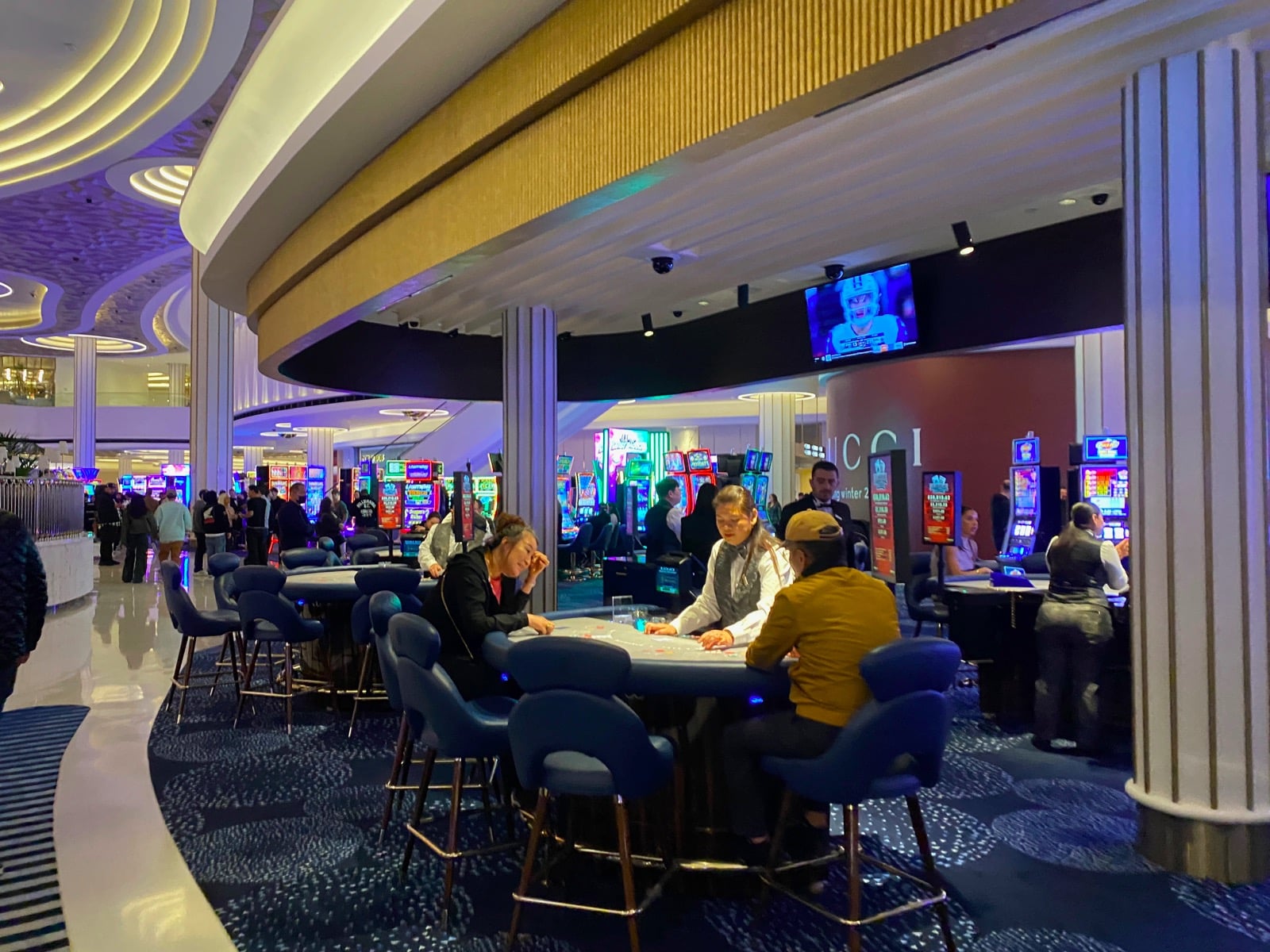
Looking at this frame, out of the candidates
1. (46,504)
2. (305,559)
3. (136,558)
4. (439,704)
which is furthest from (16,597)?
(136,558)

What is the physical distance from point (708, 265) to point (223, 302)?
3.81 meters

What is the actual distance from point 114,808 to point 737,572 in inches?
109

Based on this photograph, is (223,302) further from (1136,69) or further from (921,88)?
(1136,69)

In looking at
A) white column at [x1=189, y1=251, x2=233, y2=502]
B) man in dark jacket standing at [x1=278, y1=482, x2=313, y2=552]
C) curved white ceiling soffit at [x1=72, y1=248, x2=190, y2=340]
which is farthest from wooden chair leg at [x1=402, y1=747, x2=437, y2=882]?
curved white ceiling soffit at [x1=72, y1=248, x2=190, y2=340]

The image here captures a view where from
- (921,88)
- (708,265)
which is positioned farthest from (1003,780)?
(708,265)

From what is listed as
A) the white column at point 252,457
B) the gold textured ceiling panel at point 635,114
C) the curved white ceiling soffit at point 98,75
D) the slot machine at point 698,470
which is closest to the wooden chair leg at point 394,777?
the gold textured ceiling panel at point 635,114

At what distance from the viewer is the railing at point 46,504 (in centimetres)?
877

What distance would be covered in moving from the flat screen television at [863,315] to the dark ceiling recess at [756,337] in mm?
95

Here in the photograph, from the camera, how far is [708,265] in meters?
6.47

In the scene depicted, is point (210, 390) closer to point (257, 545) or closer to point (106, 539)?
point (106, 539)

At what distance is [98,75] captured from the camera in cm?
830

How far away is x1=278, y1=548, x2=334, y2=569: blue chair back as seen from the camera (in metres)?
6.99

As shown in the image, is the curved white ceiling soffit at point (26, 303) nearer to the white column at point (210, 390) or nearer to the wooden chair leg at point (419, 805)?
the white column at point (210, 390)

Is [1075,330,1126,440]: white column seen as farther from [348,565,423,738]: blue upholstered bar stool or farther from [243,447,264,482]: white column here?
[243,447,264,482]: white column
